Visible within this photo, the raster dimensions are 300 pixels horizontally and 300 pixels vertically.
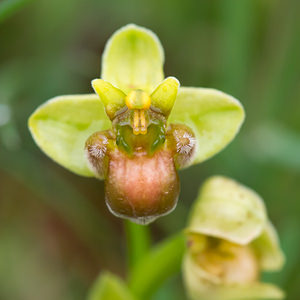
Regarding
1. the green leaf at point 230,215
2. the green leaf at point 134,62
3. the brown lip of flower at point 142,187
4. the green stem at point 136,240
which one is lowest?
the green stem at point 136,240

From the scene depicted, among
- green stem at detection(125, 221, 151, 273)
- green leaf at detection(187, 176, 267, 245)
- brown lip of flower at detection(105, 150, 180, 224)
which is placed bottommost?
green stem at detection(125, 221, 151, 273)

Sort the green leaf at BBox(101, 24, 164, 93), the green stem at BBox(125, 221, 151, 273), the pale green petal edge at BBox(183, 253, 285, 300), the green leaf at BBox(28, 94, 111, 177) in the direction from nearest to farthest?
the green leaf at BBox(28, 94, 111, 177)
the green leaf at BBox(101, 24, 164, 93)
the pale green petal edge at BBox(183, 253, 285, 300)
the green stem at BBox(125, 221, 151, 273)

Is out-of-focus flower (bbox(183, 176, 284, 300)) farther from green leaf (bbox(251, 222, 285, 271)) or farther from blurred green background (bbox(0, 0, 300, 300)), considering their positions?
blurred green background (bbox(0, 0, 300, 300))

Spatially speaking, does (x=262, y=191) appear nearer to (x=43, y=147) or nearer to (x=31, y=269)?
(x=31, y=269)

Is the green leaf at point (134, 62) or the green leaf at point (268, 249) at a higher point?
the green leaf at point (134, 62)

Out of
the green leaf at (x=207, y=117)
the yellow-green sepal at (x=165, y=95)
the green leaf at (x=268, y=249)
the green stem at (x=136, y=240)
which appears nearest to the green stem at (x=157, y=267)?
the green stem at (x=136, y=240)

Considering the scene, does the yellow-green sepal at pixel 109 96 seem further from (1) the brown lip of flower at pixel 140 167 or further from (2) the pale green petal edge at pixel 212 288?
(2) the pale green petal edge at pixel 212 288

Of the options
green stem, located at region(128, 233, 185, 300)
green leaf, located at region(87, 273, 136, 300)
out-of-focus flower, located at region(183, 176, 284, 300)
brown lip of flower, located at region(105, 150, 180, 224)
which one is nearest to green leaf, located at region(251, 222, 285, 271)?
out-of-focus flower, located at region(183, 176, 284, 300)
